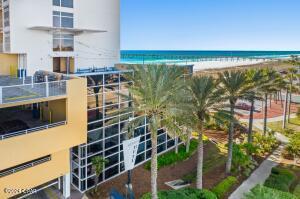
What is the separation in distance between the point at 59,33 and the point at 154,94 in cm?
1338

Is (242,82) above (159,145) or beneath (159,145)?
above

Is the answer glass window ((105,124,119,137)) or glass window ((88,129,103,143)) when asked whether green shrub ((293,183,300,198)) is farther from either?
glass window ((88,129,103,143))

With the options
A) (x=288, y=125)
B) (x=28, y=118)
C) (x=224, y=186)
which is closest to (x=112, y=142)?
(x=28, y=118)

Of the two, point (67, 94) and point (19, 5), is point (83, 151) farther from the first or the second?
point (19, 5)

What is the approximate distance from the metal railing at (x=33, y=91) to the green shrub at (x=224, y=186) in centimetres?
1325

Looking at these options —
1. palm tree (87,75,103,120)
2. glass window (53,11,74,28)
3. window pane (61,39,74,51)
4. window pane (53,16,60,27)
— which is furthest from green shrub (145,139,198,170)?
window pane (53,16,60,27)

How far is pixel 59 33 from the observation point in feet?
84.8

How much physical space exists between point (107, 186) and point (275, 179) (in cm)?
1374

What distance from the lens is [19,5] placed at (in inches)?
916

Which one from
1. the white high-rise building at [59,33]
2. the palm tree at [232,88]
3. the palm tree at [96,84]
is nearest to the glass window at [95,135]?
the palm tree at [96,84]

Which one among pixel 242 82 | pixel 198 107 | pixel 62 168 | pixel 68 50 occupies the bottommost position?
pixel 62 168

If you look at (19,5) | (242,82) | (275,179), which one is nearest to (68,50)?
(19,5)

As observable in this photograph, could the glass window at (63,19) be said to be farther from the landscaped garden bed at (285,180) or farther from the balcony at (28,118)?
the landscaped garden bed at (285,180)

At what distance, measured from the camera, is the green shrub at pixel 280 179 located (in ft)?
75.2
